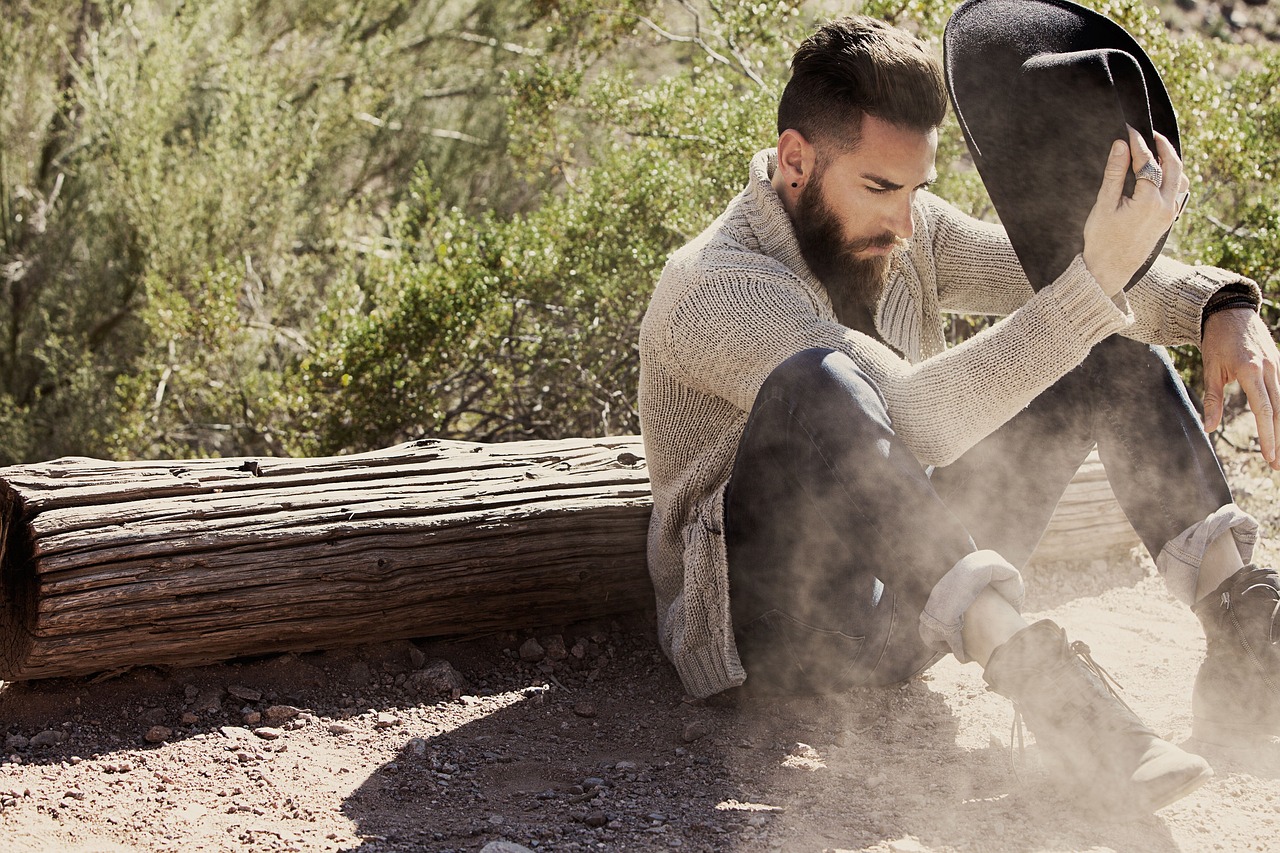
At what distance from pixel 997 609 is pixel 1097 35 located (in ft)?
3.85

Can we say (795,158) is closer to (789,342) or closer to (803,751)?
(789,342)

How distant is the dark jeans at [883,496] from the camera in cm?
188

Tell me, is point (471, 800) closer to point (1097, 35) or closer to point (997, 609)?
point (997, 609)

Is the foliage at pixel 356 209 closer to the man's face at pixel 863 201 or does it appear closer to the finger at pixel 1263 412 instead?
the man's face at pixel 863 201

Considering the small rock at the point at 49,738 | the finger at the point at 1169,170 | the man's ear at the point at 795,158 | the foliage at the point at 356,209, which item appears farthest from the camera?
the foliage at the point at 356,209

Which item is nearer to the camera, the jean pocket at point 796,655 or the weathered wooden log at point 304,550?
the jean pocket at point 796,655

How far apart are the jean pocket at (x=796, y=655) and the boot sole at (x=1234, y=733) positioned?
2.10 feet

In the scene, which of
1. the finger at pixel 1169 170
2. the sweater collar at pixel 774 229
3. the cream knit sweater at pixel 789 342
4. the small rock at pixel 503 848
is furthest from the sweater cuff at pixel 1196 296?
the small rock at pixel 503 848

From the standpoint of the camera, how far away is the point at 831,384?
6.25 feet

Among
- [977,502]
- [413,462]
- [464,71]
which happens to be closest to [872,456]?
[977,502]

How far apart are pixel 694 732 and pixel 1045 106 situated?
1361mm

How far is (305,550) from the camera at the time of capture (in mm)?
2441

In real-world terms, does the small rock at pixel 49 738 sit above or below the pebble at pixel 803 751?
above

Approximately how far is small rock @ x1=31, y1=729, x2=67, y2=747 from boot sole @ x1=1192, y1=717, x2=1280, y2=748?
218cm
